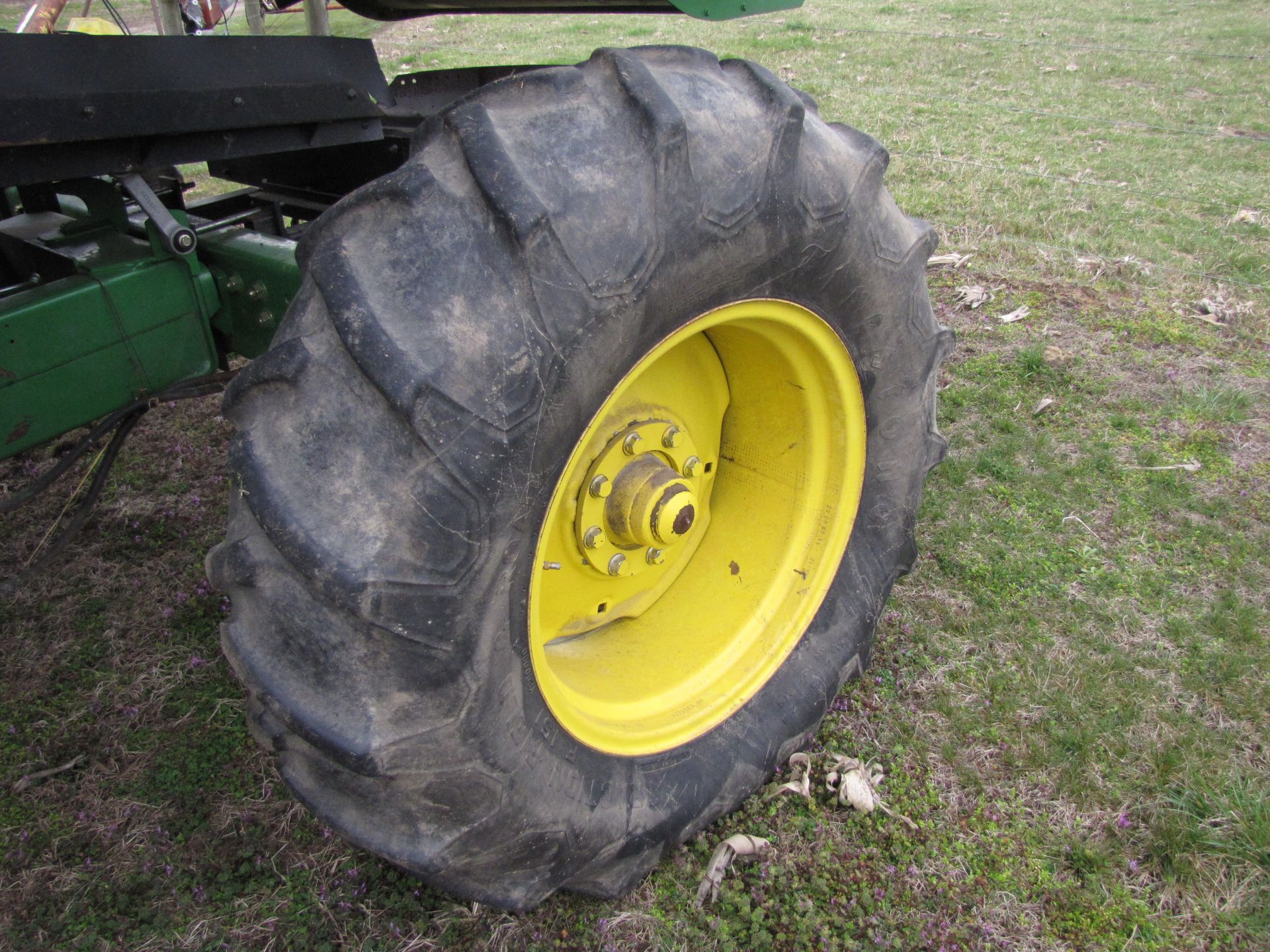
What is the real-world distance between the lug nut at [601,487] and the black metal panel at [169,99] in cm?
80

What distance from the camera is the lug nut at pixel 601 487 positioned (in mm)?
1741

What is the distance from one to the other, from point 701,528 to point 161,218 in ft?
4.22

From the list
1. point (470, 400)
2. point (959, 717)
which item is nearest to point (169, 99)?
point (470, 400)

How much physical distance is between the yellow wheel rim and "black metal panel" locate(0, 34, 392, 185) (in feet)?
2.44

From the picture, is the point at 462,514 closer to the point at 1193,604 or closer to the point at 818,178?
the point at 818,178

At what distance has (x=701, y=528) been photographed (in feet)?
7.22

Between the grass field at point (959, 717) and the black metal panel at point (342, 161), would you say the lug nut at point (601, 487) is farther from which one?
the black metal panel at point (342, 161)

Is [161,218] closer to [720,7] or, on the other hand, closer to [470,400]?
[470,400]

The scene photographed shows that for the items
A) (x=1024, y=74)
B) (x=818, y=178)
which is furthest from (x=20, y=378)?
(x=1024, y=74)

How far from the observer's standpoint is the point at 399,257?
1.19 meters

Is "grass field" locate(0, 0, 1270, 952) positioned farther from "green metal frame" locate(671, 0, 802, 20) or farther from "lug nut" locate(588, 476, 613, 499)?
"green metal frame" locate(671, 0, 802, 20)

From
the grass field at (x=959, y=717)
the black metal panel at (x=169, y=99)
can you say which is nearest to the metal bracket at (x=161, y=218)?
the black metal panel at (x=169, y=99)

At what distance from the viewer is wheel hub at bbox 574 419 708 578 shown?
1.74 metres

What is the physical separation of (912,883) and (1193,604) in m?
1.32
